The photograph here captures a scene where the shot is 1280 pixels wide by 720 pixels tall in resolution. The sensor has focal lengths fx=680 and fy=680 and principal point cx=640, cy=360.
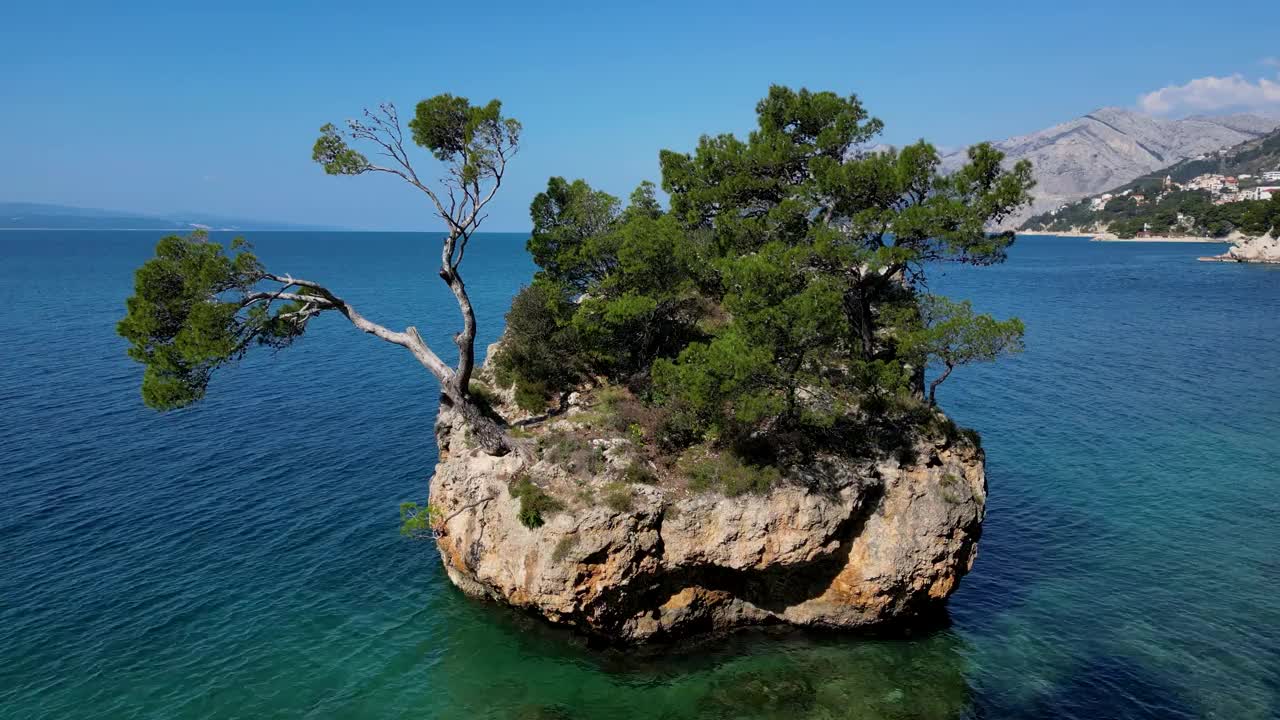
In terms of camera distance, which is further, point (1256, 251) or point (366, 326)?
point (1256, 251)

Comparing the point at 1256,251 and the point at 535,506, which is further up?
the point at 1256,251

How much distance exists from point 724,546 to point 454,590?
11738 mm

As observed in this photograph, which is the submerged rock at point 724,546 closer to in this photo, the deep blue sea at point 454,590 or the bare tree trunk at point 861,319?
the deep blue sea at point 454,590

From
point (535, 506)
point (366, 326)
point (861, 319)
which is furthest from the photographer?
point (861, 319)

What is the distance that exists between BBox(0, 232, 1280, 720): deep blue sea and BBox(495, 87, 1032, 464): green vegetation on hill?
8.42 meters

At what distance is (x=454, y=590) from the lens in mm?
27750

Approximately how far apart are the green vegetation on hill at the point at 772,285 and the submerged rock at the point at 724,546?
2.41 metres

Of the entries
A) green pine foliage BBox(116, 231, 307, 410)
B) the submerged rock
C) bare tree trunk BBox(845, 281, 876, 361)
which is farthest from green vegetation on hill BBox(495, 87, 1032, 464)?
green pine foliage BBox(116, 231, 307, 410)

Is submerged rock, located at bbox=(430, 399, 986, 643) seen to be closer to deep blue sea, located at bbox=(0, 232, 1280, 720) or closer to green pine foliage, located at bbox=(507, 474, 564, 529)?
green pine foliage, located at bbox=(507, 474, 564, 529)

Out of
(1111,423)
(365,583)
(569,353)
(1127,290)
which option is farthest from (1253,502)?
(1127,290)

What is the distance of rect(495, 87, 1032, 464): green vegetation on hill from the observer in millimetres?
24594

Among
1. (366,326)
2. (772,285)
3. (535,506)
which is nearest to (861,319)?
(772,285)

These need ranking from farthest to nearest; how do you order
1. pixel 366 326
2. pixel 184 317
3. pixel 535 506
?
pixel 366 326
pixel 184 317
pixel 535 506

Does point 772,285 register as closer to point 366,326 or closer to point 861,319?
point 861,319
